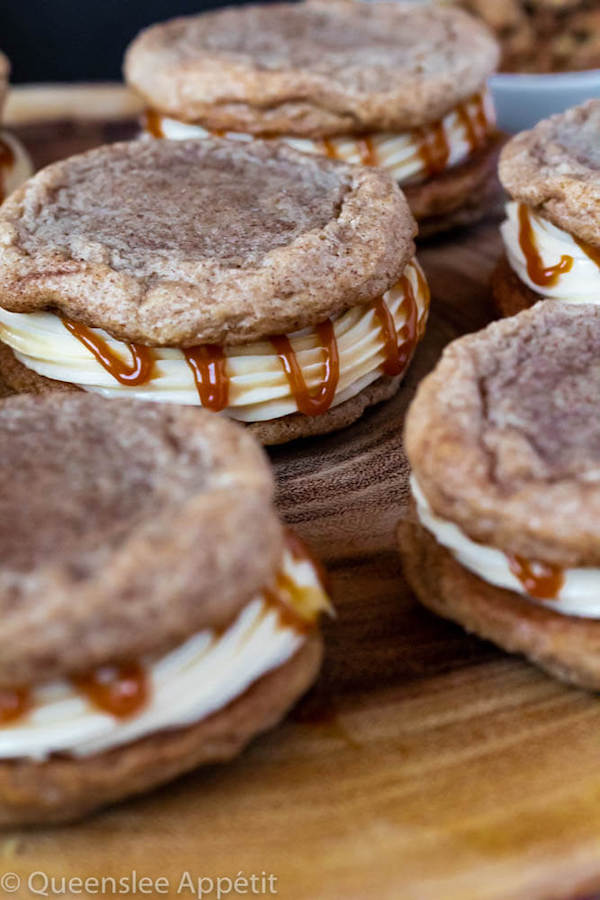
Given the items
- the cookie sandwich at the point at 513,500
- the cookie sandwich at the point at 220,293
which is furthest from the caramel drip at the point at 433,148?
the cookie sandwich at the point at 513,500

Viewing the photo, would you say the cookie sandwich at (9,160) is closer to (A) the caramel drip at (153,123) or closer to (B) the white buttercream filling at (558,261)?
(A) the caramel drip at (153,123)

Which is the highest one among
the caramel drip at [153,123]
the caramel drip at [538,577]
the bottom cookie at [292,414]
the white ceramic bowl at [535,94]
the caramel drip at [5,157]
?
the caramel drip at [153,123]

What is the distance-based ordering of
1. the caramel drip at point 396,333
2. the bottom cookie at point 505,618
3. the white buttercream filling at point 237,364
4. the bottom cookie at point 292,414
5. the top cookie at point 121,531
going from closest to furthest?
the top cookie at point 121,531 → the bottom cookie at point 505,618 → the white buttercream filling at point 237,364 → the bottom cookie at point 292,414 → the caramel drip at point 396,333

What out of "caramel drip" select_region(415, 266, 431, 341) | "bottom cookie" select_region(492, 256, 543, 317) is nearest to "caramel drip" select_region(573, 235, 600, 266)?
"bottom cookie" select_region(492, 256, 543, 317)

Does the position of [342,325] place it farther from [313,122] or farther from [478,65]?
[478,65]

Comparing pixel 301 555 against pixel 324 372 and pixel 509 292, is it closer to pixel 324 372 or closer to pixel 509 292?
pixel 324 372

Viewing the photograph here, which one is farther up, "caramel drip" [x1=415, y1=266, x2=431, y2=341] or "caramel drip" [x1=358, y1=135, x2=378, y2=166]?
"caramel drip" [x1=358, y1=135, x2=378, y2=166]

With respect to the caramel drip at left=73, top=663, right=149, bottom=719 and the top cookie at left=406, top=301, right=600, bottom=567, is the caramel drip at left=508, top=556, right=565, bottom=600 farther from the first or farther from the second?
the caramel drip at left=73, top=663, right=149, bottom=719

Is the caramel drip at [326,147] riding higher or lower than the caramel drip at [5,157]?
higher

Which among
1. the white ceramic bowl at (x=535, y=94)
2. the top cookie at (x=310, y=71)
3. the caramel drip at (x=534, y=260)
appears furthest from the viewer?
the white ceramic bowl at (x=535, y=94)
